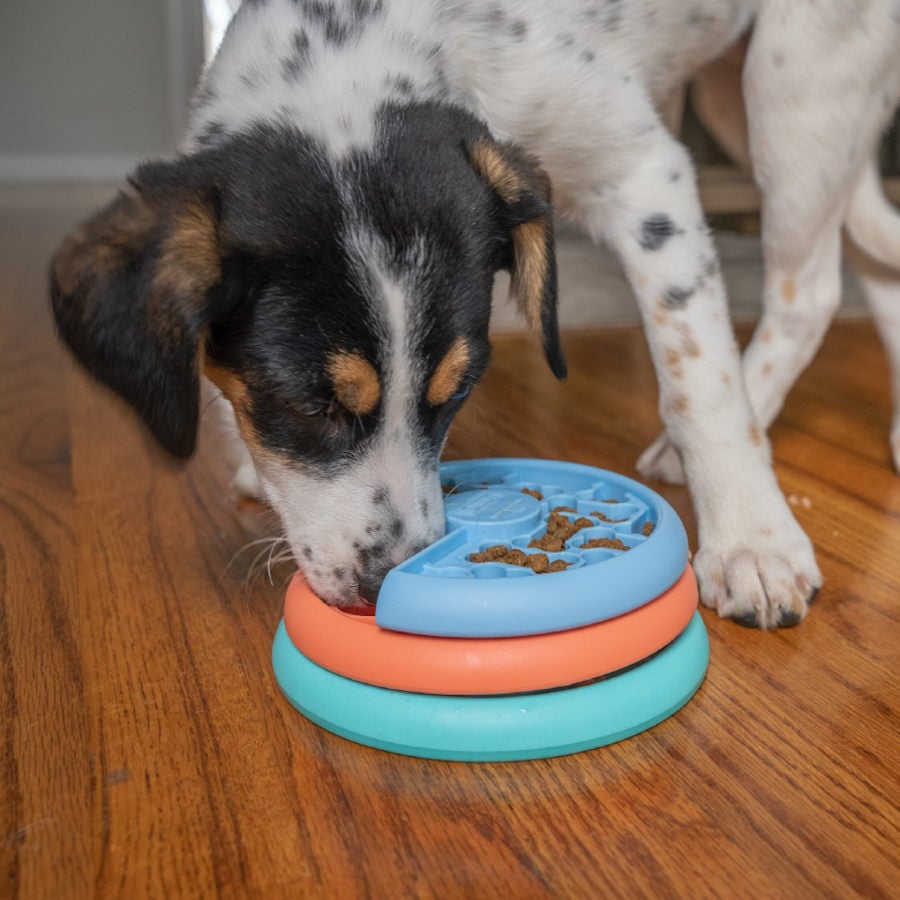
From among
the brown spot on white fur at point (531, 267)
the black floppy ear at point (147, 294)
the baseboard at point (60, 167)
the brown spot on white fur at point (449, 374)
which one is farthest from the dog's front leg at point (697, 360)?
the baseboard at point (60, 167)

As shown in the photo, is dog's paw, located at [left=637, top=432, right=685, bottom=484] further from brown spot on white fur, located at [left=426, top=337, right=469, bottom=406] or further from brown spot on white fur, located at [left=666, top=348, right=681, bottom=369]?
brown spot on white fur, located at [left=426, top=337, right=469, bottom=406]

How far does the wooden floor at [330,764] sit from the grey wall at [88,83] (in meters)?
7.54

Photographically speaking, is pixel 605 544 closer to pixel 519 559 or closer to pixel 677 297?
pixel 519 559

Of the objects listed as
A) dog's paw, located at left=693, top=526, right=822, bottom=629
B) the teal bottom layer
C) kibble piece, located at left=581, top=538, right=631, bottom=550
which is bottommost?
dog's paw, located at left=693, top=526, right=822, bottom=629

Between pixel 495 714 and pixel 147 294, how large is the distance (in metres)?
0.68

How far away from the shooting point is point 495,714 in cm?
138

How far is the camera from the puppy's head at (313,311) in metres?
1.48

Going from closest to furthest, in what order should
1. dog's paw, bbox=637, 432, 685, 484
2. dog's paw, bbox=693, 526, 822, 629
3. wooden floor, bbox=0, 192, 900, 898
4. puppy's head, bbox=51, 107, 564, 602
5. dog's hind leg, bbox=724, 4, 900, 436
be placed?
1. wooden floor, bbox=0, 192, 900, 898
2. puppy's head, bbox=51, 107, 564, 602
3. dog's paw, bbox=693, 526, 822, 629
4. dog's hind leg, bbox=724, 4, 900, 436
5. dog's paw, bbox=637, 432, 685, 484

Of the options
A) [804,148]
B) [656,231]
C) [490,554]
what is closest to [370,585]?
[490,554]

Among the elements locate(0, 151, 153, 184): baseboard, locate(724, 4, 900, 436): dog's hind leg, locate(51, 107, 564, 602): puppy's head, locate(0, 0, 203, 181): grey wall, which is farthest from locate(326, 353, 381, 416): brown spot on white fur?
locate(0, 151, 153, 184): baseboard

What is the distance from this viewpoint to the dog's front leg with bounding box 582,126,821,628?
1919 mm

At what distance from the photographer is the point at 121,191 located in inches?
62.9

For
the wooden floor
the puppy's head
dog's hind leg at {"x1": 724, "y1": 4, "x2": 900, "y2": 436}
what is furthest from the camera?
dog's hind leg at {"x1": 724, "y1": 4, "x2": 900, "y2": 436}

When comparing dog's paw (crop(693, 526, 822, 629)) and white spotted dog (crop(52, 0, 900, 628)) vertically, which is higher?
white spotted dog (crop(52, 0, 900, 628))
